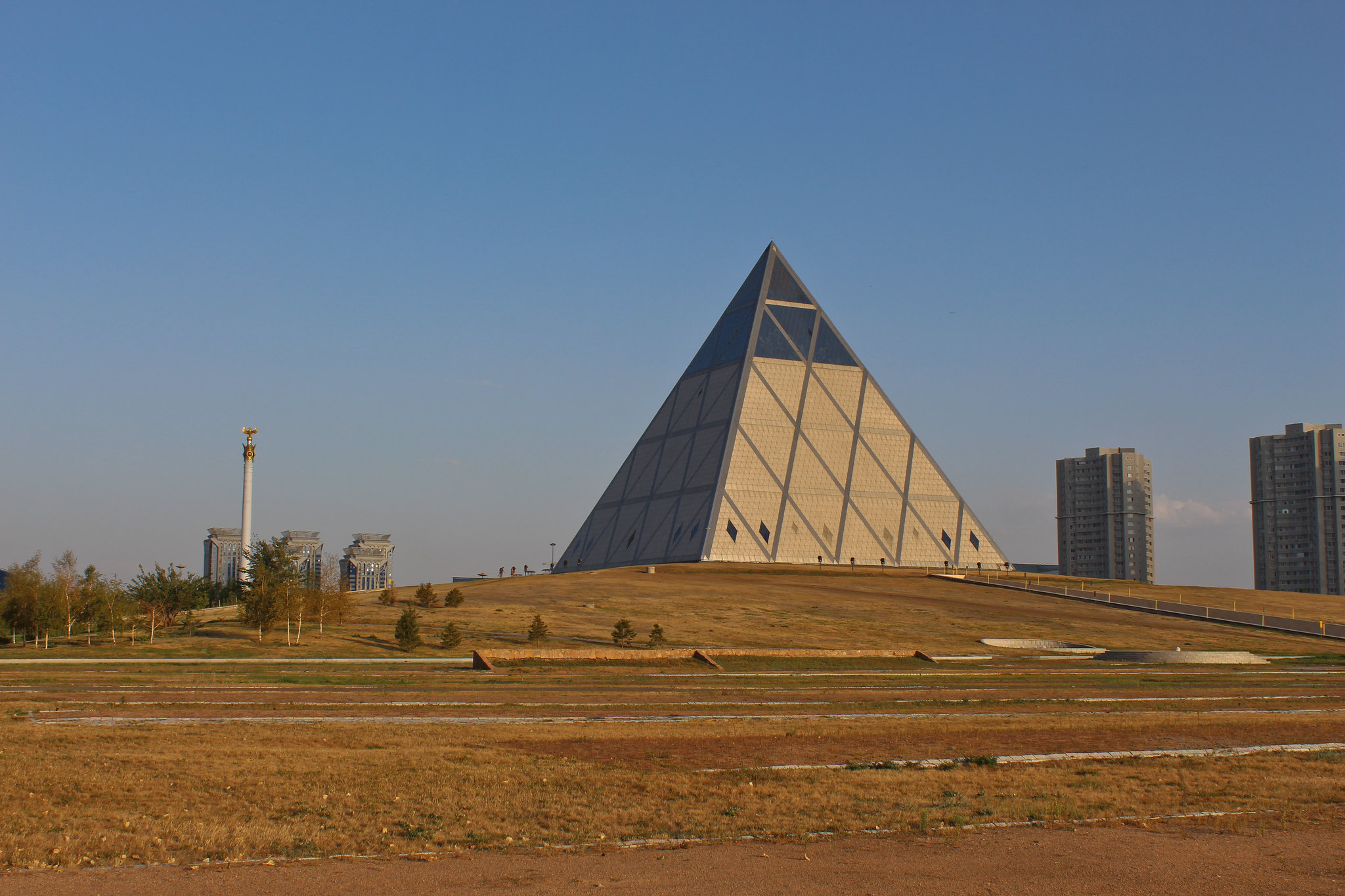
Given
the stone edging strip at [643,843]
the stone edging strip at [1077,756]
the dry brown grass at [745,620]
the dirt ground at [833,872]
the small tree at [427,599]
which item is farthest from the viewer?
the small tree at [427,599]

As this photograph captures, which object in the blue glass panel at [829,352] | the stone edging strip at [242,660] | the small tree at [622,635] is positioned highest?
the blue glass panel at [829,352]

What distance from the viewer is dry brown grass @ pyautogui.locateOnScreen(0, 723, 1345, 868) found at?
30.0ft

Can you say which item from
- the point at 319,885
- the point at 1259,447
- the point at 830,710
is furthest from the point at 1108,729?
the point at 1259,447

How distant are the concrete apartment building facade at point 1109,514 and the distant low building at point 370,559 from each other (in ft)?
280

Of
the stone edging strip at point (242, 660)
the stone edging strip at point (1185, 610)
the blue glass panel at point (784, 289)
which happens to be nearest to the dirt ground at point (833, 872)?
the stone edging strip at point (242, 660)

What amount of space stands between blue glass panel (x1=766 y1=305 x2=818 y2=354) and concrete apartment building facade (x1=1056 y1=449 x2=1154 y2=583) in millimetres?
63196

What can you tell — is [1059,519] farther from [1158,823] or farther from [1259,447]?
[1158,823]

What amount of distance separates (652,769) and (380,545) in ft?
472

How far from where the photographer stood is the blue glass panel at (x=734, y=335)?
254 ft

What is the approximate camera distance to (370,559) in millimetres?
149000

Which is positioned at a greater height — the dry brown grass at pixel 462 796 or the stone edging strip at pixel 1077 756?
the dry brown grass at pixel 462 796

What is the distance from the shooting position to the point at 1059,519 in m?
133

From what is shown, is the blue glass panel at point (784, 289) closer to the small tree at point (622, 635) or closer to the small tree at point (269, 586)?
the small tree at point (269, 586)

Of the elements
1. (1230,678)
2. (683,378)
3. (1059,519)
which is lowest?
(1230,678)
